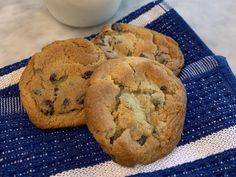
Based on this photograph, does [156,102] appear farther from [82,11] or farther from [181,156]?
[82,11]

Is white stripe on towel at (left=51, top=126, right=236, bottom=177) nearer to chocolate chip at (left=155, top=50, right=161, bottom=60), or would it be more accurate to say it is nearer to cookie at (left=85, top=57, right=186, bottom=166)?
cookie at (left=85, top=57, right=186, bottom=166)

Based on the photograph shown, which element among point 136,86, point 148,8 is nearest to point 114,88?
point 136,86

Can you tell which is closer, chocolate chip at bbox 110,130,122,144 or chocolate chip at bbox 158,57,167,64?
chocolate chip at bbox 110,130,122,144

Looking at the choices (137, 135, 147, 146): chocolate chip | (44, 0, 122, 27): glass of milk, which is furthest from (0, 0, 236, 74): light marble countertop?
(137, 135, 147, 146): chocolate chip

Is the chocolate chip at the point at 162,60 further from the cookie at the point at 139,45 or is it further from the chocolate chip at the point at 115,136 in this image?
the chocolate chip at the point at 115,136

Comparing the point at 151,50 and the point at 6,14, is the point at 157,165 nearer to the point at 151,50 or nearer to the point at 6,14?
the point at 151,50

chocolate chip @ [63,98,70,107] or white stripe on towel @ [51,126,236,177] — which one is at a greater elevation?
chocolate chip @ [63,98,70,107]

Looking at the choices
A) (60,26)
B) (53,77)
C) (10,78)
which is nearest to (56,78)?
(53,77)
